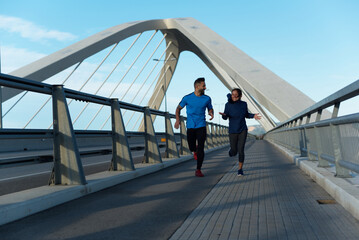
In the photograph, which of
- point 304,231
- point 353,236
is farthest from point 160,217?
point 353,236

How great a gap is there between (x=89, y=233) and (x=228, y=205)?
1698 millimetres

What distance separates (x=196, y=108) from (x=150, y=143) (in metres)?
2.07

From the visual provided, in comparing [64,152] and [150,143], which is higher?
[150,143]

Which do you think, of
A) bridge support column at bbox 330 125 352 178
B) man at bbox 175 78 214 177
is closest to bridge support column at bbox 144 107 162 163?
man at bbox 175 78 214 177

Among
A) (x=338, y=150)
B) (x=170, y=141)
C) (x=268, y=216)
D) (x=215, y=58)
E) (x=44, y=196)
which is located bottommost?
(x=268, y=216)

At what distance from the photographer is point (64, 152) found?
5.37m

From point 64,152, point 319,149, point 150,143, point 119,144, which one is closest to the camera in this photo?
point 64,152

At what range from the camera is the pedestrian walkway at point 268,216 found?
3.28 m

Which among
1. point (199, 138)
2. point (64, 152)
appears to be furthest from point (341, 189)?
point (199, 138)

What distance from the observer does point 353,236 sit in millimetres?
3127

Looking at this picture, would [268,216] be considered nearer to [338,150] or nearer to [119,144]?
[338,150]

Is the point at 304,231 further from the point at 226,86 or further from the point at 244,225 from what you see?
the point at 226,86

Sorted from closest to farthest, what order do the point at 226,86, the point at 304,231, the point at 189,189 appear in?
the point at 304,231
the point at 189,189
the point at 226,86

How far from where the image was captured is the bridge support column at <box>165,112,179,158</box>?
11377 mm
